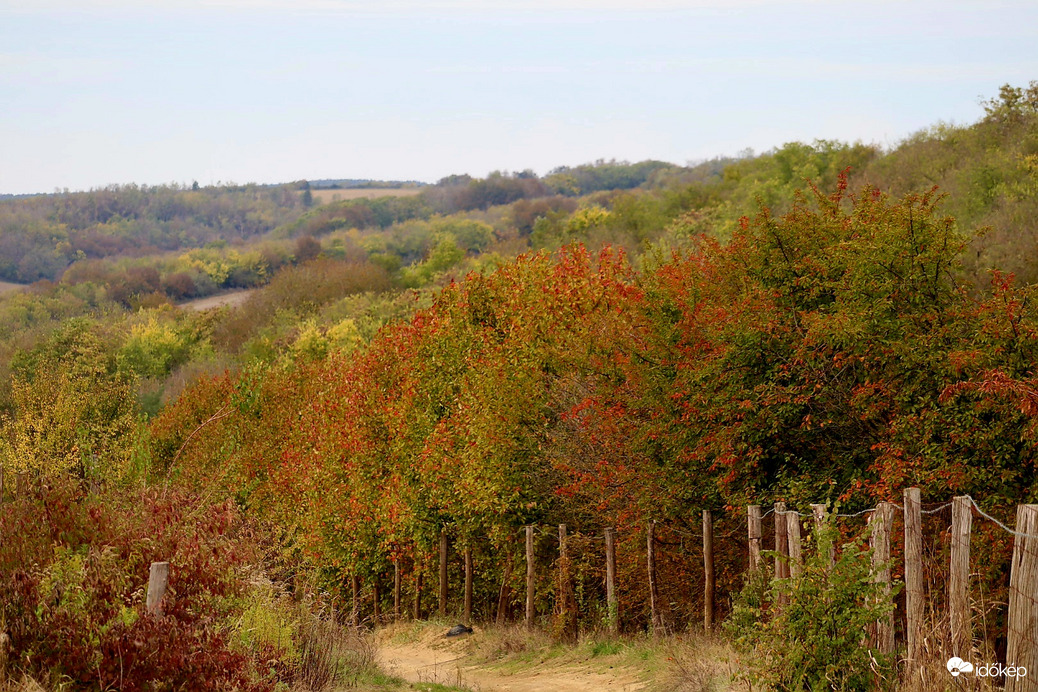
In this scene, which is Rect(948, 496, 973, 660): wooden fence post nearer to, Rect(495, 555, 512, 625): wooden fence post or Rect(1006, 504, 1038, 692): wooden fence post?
Rect(1006, 504, 1038, 692): wooden fence post

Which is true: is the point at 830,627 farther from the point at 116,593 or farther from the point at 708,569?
the point at 708,569

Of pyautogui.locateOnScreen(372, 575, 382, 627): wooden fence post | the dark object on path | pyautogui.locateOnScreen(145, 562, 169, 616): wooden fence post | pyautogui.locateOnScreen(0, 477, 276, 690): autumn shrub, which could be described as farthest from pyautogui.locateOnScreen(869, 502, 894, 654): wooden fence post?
pyautogui.locateOnScreen(372, 575, 382, 627): wooden fence post

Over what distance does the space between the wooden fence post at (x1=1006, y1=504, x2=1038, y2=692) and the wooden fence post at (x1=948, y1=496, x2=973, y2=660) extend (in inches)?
23.6

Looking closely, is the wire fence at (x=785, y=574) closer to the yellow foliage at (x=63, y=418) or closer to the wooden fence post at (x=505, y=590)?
the wooden fence post at (x=505, y=590)

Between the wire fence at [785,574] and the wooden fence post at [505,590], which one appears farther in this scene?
the wooden fence post at [505,590]

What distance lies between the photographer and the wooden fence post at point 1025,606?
24.2ft

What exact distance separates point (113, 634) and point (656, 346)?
448 inches

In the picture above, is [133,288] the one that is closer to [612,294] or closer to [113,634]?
[612,294]

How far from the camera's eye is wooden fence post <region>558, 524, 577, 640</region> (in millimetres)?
20312

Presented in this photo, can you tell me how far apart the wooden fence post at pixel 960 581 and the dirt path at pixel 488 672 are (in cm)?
667

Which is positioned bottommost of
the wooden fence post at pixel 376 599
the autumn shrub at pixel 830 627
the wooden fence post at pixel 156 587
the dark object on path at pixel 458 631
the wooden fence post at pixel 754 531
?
the wooden fence post at pixel 376 599

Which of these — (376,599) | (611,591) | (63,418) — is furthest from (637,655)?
(63,418)

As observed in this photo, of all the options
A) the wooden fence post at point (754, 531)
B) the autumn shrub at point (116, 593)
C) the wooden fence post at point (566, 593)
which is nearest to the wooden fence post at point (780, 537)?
the wooden fence post at point (754, 531)

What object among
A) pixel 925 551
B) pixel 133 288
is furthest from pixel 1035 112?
pixel 133 288
